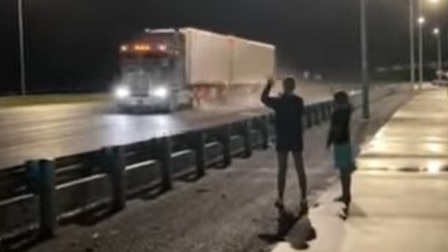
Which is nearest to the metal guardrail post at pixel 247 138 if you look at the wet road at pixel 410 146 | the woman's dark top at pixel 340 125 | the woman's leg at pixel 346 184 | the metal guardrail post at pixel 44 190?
the wet road at pixel 410 146

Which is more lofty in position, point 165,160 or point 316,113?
point 165,160

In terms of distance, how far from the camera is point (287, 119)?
14.2m

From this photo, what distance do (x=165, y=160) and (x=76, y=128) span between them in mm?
20040

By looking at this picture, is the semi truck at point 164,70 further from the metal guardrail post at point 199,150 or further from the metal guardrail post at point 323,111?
the metal guardrail post at point 199,150

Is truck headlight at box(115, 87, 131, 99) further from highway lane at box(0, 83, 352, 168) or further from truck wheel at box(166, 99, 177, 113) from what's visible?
truck wheel at box(166, 99, 177, 113)

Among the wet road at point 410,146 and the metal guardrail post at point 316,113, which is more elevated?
the metal guardrail post at point 316,113

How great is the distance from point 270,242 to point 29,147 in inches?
A: 688

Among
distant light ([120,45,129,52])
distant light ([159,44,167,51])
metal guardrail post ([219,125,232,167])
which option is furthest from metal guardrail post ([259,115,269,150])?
distant light ([120,45,129,52])

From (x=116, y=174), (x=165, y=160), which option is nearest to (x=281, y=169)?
(x=116, y=174)

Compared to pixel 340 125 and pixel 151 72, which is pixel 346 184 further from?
pixel 151 72

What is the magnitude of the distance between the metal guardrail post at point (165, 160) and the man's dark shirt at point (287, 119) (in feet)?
11.9

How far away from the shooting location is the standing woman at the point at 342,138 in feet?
47.1

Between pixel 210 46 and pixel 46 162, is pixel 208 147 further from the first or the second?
pixel 210 46

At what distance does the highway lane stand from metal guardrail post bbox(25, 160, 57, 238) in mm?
9679
